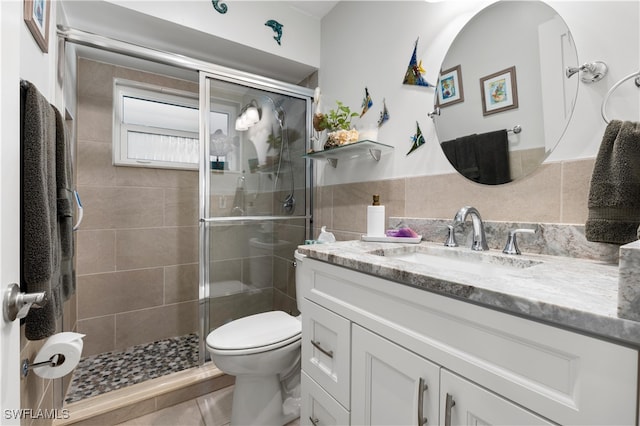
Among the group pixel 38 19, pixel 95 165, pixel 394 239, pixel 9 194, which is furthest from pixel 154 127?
pixel 394 239

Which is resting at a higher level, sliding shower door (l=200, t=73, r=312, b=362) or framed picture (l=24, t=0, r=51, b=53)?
framed picture (l=24, t=0, r=51, b=53)

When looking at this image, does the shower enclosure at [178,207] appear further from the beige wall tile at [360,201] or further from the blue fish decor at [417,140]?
the blue fish decor at [417,140]

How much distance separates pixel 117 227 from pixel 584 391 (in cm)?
247

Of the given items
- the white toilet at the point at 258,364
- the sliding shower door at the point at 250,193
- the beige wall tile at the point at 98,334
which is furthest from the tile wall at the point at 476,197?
the beige wall tile at the point at 98,334

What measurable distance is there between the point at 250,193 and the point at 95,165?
112 cm

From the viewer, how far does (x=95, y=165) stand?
6.37ft

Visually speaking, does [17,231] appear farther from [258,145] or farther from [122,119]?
[122,119]

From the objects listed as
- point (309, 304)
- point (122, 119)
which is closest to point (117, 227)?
point (122, 119)

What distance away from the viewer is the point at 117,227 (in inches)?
79.6

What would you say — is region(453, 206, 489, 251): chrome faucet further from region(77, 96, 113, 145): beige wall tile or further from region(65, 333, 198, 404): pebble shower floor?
region(77, 96, 113, 145): beige wall tile

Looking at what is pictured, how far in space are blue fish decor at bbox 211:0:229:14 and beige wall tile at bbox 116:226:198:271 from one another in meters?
→ 1.54

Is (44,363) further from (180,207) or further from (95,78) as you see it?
(95,78)

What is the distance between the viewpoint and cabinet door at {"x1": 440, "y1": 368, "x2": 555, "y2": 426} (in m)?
0.49

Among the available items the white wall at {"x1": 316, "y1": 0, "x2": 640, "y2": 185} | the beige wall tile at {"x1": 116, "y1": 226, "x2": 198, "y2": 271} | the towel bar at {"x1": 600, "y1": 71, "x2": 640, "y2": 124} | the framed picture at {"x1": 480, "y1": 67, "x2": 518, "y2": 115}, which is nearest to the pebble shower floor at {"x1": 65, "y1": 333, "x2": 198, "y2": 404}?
the beige wall tile at {"x1": 116, "y1": 226, "x2": 198, "y2": 271}
